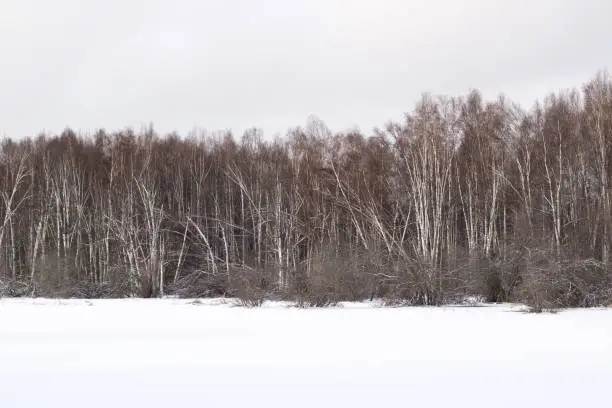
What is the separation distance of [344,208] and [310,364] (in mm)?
25910

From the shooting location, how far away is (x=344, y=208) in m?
34.1

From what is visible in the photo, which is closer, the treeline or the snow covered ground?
the snow covered ground

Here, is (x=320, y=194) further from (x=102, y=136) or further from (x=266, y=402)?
(x=266, y=402)

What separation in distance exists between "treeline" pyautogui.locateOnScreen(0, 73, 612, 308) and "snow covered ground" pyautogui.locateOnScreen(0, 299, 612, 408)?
23.5 ft

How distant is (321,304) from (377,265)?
293cm

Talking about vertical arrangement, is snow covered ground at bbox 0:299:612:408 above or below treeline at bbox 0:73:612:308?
below

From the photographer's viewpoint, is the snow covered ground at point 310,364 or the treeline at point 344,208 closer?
the snow covered ground at point 310,364

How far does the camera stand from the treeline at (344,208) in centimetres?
2203

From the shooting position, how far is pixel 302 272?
73.4ft

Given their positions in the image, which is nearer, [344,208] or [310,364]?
[310,364]

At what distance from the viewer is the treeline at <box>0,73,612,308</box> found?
72.3 feet

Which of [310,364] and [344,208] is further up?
[344,208]

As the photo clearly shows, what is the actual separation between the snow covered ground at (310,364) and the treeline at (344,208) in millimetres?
7172

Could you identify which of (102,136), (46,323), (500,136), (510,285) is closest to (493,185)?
(500,136)
